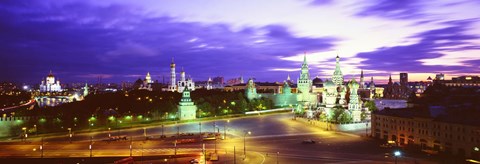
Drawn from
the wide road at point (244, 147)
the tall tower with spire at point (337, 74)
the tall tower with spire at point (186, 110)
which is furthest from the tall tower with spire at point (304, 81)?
the wide road at point (244, 147)

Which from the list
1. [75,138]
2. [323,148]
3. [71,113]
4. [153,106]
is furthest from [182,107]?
[323,148]

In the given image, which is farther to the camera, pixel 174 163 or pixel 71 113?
pixel 71 113

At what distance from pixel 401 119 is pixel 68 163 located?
3927 centimetres

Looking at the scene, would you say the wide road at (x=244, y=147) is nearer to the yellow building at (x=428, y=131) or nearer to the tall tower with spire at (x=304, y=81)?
the yellow building at (x=428, y=131)

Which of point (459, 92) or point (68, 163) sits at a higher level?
point (459, 92)

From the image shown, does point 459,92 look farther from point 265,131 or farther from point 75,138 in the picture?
point 75,138

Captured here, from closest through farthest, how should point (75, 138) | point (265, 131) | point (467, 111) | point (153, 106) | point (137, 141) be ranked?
1. point (467, 111)
2. point (137, 141)
3. point (75, 138)
4. point (265, 131)
5. point (153, 106)

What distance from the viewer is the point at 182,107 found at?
275 feet

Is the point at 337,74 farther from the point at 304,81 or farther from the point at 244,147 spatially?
the point at 244,147

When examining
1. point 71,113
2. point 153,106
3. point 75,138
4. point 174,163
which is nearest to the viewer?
point 174,163

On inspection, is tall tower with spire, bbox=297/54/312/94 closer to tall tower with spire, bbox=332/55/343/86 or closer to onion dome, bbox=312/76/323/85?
tall tower with spire, bbox=332/55/343/86

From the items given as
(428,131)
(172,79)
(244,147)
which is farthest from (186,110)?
(172,79)

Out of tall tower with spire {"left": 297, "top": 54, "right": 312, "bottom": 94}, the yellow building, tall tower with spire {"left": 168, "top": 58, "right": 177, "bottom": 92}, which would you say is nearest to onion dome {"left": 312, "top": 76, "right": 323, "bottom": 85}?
tall tower with spire {"left": 297, "top": 54, "right": 312, "bottom": 94}

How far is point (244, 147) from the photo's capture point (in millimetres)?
48531
